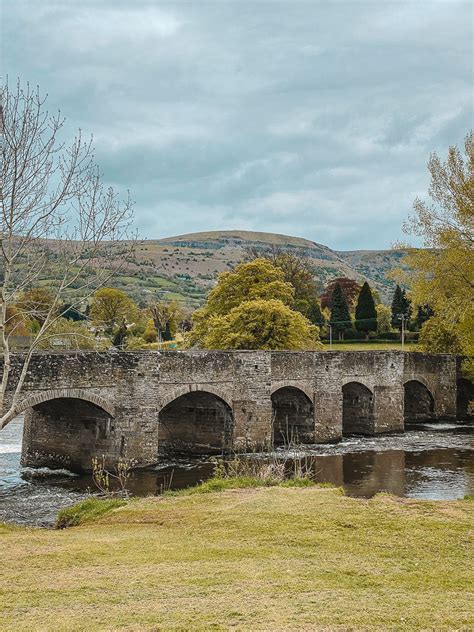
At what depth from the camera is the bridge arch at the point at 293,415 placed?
98.1 ft

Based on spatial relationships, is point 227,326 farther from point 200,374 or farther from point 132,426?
point 132,426

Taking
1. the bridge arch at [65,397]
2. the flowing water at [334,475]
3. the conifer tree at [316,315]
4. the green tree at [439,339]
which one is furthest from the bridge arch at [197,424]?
the conifer tree at [316,315]

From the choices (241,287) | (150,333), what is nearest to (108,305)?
(150,333)

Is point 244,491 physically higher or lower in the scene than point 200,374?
lower

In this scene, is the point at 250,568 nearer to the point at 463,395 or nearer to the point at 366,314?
the point at 463,395

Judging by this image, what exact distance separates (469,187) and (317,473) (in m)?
10.9

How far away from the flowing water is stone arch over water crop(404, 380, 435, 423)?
28.5 ft

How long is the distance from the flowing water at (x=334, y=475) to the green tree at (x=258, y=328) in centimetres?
765

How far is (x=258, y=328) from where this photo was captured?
35875 mm

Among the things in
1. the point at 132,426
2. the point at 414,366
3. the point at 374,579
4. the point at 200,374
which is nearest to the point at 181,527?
the point at 374,579

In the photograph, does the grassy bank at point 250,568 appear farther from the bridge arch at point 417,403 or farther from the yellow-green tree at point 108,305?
the yellow-green tree at point 108,305

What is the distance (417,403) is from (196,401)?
59.5 ft

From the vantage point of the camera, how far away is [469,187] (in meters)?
21.6

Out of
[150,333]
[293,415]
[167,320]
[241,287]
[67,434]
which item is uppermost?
[167,320]
